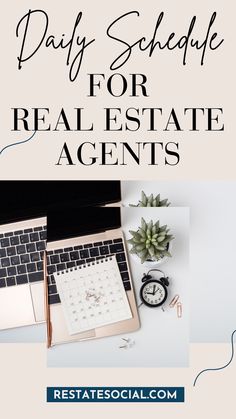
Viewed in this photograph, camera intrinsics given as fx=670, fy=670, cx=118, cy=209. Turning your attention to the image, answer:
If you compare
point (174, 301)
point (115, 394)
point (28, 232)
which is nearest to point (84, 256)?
point (28, 232)

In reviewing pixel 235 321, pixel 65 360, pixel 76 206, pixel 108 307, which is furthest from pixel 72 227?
pixel 235 321

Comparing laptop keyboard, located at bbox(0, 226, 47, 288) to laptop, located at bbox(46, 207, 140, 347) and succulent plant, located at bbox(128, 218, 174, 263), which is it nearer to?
laptop, located at bbox(46, 207, 140, 347)

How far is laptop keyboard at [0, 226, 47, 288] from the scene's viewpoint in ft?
5.92

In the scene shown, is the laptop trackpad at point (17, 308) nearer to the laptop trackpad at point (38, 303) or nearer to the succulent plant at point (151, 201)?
the laptop trackpad at point (38, 303)

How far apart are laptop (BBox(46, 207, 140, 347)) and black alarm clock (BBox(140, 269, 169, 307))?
3cm

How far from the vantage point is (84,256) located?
180cm

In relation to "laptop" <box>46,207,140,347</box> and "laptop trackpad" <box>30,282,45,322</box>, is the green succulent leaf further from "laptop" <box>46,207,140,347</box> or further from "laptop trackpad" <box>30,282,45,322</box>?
"laptop trackpad" <box>30,282,45,322</box>

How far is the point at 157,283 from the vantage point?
69.9 inches

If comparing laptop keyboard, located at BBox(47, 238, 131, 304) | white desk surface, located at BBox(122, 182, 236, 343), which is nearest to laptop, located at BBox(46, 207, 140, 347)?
laptop keyboard, located at BBox(47, 238, 131, 304)

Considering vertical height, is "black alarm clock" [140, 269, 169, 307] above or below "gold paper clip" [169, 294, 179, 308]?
above

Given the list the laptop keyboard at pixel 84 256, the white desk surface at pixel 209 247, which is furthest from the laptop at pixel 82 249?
the white desk surface at pixel 209 247

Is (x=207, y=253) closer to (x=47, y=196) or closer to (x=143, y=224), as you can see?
(x=143, y=224)

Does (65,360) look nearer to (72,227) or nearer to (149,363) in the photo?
→ (149,363)

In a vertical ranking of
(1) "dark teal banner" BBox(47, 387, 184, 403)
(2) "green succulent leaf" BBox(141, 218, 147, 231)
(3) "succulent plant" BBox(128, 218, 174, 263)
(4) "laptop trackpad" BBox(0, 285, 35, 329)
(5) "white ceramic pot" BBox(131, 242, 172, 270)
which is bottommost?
(1) "dark teal banner" BBox(47, 387, 184, 403)
